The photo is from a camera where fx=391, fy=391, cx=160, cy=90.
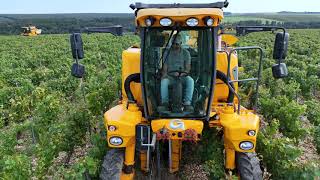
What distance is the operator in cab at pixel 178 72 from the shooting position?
16.9ft

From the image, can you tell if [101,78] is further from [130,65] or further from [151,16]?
[151,16]

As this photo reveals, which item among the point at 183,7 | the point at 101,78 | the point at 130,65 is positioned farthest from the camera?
the point at 101,78

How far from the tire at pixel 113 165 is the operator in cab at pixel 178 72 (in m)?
1.03

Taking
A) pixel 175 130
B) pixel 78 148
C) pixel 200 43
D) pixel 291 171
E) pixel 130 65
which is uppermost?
pixel 200 43

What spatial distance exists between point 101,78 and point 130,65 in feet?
21.0

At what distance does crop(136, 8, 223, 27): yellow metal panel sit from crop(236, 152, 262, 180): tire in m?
1.87

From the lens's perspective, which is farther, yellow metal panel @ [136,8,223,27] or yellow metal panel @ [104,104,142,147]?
yellow metal panel @ [104,104,142,147]

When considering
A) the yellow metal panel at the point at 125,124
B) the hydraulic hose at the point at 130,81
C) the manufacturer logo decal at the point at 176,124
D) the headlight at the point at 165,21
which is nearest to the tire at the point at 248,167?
the manufacturer logo decal at the point at 176,124

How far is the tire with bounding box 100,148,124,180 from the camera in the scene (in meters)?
5.18

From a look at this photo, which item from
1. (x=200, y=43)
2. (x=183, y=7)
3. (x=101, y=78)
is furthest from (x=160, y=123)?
Result: (x=101, y=78)

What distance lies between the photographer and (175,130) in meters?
5.09

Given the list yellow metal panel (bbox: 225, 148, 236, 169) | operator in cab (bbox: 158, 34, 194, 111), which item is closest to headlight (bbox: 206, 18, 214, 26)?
operator in cab (bbox: 158, 34, 194, 111)

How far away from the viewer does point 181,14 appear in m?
4.57

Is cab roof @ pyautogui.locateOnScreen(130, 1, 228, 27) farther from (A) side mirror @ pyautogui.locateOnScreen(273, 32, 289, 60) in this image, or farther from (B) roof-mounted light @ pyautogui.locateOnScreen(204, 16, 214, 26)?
(A) side mirror @ pyautogui.locateOnScreen(273, 32, 289, 60)
